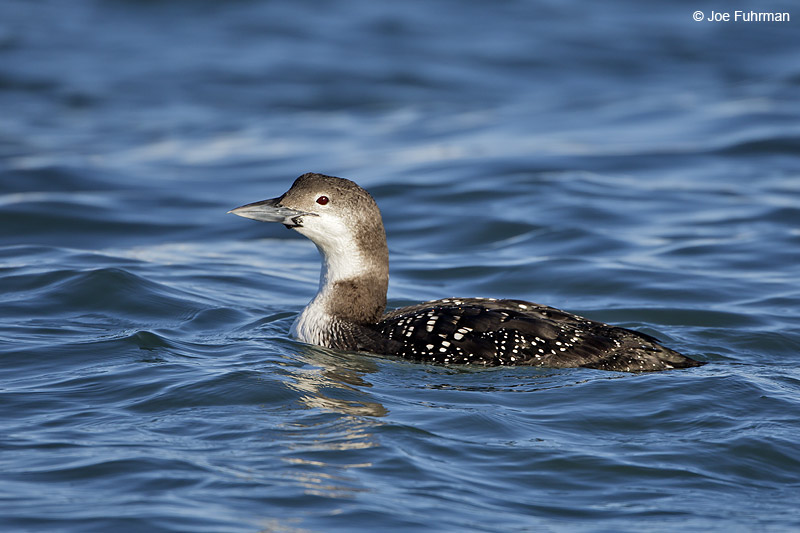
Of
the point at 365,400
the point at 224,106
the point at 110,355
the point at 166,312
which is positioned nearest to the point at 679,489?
the point at 365,400

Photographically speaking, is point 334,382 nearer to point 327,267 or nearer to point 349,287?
point 349,287

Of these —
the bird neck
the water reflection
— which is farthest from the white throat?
the water reflection

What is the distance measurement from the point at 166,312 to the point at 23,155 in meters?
6.46

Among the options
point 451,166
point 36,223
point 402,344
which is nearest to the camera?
point 402,344

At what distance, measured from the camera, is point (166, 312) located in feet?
24.6

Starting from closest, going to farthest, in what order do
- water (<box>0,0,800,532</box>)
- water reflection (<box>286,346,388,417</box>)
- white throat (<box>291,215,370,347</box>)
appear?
water (<box>0,0,800,532</box>) < water reflection (<box>286,346,388,417</box>) < white throat (<box>291,215,370,347</box>)

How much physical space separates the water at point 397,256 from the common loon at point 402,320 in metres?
0.12

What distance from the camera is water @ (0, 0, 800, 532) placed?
4.56 metres

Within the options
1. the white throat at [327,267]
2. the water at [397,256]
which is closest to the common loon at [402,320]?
the white throat at [327,267]

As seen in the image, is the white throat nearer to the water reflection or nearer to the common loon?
the common loon

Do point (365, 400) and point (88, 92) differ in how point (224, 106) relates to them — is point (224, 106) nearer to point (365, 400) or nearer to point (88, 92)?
point (88, 92)

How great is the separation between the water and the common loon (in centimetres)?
12

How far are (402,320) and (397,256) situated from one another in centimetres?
353

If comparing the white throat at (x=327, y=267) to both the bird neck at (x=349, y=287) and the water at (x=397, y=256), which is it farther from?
the water at (x=397, y=256)
